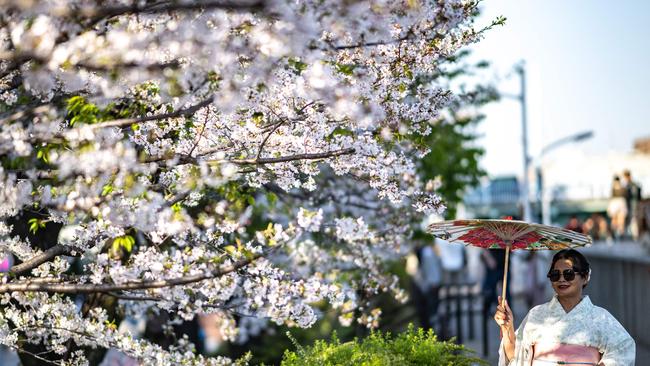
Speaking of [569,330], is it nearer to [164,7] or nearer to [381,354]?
[381,354]

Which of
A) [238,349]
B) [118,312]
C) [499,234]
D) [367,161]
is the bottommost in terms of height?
[238,349]

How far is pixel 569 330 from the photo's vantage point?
688 cm

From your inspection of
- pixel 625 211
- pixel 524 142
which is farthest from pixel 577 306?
pixel 524 142

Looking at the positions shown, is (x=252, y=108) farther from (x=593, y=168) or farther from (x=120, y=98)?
(x=593, y=168)

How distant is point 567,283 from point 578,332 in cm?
34

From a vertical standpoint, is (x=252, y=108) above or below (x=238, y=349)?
above

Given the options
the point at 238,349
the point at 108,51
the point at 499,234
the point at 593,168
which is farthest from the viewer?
→ the point at 593,168

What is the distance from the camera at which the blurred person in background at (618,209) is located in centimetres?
2577

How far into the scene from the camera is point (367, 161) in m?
6.15

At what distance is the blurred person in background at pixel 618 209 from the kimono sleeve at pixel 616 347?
19.1 m

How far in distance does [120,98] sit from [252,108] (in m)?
0.81

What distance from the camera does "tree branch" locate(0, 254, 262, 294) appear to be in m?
5.01

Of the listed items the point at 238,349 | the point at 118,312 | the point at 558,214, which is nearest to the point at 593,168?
the point at 558,214

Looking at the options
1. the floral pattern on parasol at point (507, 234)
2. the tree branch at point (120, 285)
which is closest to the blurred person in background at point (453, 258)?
the floral pattern on parasol at point (507, 234)
